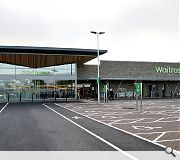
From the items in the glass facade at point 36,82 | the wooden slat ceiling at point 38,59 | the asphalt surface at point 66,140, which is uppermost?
the wooden slat ceiling at point 38,59

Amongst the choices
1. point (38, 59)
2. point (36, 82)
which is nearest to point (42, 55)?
point (38, 59)

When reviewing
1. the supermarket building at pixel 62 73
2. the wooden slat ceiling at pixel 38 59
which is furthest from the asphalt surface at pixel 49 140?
the wooden slat ceiling at pixel 38 59

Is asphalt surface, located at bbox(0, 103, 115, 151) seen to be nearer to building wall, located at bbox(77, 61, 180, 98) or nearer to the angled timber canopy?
the angled timber canopy

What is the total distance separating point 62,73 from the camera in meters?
42.4

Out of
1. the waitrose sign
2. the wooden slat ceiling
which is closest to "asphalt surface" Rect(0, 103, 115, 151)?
the wooden slat ceiling

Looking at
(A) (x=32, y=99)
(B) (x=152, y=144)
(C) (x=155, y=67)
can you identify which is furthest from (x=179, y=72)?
(B) (x=152, y=144)

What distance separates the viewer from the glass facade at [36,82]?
133ft

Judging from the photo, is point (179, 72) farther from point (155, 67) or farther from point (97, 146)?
point (97, 146)

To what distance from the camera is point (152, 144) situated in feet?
31.6

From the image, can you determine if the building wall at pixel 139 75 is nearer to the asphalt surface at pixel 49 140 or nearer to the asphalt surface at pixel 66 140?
the asphalt surface at pixel 49 140

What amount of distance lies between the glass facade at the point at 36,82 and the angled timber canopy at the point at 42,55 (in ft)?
2.42

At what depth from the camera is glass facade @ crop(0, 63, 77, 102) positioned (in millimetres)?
40562

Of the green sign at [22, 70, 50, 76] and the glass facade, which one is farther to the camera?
the green sign at [22, 70, 50, 76]
